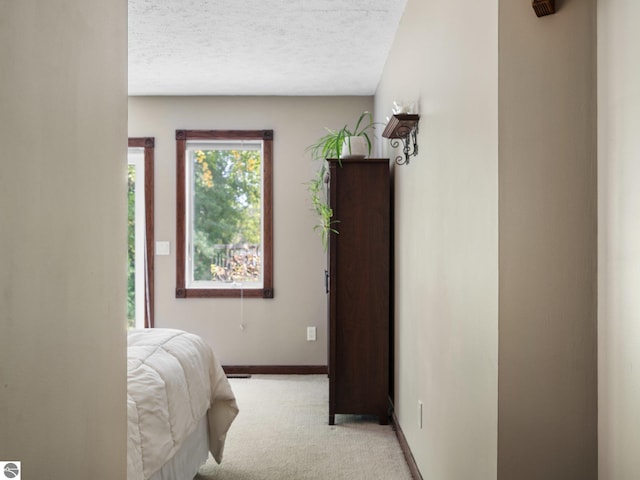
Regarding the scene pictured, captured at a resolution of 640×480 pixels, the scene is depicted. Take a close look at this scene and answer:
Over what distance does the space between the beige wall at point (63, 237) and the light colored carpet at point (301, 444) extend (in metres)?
1.86

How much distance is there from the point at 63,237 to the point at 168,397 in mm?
1463

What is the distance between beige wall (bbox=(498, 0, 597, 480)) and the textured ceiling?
6.17 ft

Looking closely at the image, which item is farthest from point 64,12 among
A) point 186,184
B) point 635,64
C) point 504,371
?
point 186,184

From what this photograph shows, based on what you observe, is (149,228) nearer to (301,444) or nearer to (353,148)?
(353,148)

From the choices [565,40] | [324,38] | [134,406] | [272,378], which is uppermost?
[324,38]

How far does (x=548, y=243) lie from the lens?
1724 mm

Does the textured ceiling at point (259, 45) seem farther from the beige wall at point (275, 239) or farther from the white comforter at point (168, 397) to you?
the white comforter at point (168, 397)

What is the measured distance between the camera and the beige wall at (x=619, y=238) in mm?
1476

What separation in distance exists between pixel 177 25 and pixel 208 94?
1889mm

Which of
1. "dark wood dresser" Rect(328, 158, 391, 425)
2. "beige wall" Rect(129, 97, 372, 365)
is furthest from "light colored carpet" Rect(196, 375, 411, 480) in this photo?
"beige wall" Rect(129, 97, 372, 365)

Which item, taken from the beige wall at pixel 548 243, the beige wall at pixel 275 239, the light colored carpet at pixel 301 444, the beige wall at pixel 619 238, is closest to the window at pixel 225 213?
the beige wall at pixel 275 239

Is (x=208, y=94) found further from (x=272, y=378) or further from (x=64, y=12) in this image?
(x=64, y=12)

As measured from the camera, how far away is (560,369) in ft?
5.62

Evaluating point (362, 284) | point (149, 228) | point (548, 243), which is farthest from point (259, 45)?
point (548, 243)
